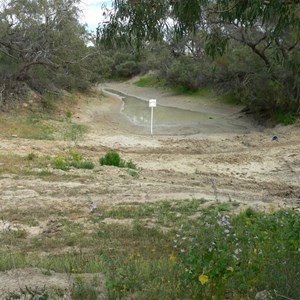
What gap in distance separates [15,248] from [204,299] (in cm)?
391

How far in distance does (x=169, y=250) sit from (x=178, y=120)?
81.6 feet

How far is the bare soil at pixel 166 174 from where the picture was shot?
10.2 meters

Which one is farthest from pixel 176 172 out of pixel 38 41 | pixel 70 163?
pixel 38 41

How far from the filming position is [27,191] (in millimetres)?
10656

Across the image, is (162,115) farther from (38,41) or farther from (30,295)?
(30,295)

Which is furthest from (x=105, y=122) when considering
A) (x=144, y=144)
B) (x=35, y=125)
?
(x=144, y=144)

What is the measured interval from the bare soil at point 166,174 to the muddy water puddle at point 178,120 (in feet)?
3.97

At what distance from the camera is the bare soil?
401 inches

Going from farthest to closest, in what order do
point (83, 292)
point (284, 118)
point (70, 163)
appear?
point (284, 118), point (70, 163), point (83, 292)

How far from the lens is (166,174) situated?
556 inches

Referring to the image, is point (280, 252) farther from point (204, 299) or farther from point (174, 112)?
point (174, 112)

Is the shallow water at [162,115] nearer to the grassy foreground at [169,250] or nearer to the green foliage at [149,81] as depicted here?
the green foliage at [149,81]

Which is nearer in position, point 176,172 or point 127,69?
point 176,172

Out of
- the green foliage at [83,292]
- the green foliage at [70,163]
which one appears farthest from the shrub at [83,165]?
the green foliage at [83,292]
